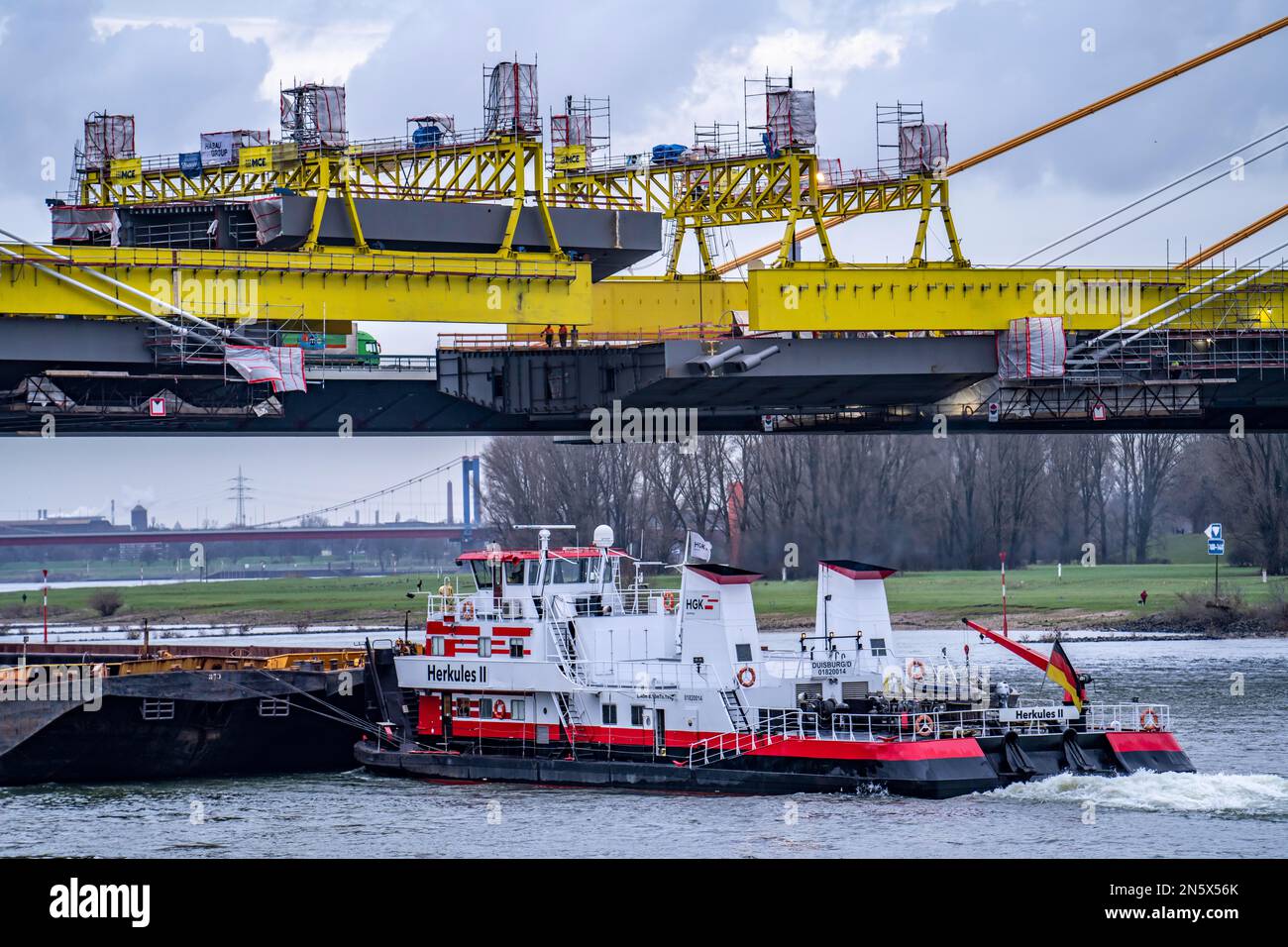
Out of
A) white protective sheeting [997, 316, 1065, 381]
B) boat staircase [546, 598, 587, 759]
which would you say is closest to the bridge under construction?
white protective sheeting [997, 316, 1065, 381]

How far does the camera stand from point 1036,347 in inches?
2340

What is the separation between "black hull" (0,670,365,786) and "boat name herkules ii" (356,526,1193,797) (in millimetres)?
1892

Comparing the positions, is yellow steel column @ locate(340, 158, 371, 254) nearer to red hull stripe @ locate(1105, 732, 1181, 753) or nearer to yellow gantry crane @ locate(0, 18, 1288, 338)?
yellow gantry crane @ locate(0, 18, 1288, 338)

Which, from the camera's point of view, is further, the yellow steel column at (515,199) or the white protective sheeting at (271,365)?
the yellow steel column at (515,199)

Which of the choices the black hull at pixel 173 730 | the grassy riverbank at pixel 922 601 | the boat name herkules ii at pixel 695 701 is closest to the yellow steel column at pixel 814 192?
the boat name herkules ii at pixel 695 701

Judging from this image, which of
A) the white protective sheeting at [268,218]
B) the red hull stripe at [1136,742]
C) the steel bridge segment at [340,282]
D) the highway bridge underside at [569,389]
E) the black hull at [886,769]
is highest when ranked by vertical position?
the white protective sheeting at [268,218]

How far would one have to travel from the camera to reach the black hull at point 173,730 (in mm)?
44656

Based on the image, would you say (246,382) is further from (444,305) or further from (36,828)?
(36,828)

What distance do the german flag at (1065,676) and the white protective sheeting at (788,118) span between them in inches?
1098

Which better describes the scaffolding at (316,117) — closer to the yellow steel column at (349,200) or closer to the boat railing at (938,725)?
the yellow steel column at (349,200)

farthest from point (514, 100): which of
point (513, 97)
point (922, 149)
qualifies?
point (922, 149)

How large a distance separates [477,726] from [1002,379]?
25352 millimetres

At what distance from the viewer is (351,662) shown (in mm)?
49312

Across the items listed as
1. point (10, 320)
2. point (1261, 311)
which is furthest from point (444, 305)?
point (1261, 311)
